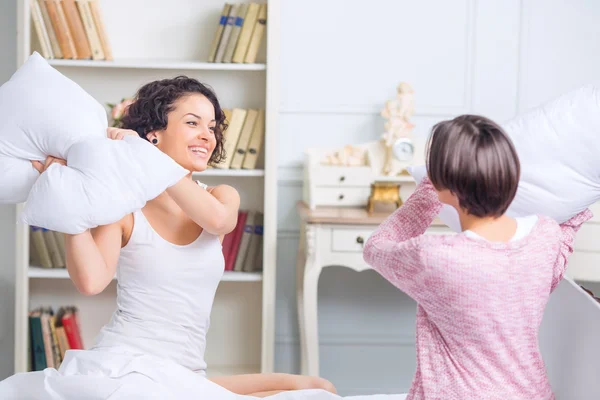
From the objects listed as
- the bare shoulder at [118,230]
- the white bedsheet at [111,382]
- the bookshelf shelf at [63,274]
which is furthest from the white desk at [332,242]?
the white bedsheet at [111,382]

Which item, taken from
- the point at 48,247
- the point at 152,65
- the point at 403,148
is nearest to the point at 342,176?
the point at 403,148

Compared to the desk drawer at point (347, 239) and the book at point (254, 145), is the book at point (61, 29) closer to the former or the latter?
the book at point (254, 145)

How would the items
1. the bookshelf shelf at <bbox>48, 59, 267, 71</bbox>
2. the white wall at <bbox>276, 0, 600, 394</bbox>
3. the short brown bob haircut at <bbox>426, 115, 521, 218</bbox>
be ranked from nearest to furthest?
the short brown bob haircut at <bbox>426, 115, 521, 218</bbox>, the bookshelf shelf at <bbox>48, 59, 267, 71</bbox>, the white wall at <bbox>276, 0, 600, 394</bbox>

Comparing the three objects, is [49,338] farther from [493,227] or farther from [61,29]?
[493,227]

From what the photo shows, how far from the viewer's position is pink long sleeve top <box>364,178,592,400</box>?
3.83 feet

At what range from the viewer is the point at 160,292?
1.53 meters

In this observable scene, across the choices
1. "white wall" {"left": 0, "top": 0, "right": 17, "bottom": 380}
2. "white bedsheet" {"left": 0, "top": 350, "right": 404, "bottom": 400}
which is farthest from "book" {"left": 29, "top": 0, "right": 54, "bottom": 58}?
"white bedsheet" {"left": 0, "top": 350, "right": 404, "bottom": 400}

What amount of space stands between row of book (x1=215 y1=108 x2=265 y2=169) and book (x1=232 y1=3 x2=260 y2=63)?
213 mm

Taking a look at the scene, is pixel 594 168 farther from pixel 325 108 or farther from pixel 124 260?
pixel 325 108

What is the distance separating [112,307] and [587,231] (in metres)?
1.94

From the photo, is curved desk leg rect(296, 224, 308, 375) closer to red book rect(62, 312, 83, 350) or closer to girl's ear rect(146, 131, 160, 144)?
red book rect(62, 312, 83, 350)

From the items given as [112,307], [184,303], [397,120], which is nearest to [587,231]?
[397,120]

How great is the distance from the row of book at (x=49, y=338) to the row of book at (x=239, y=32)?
1.23 metres

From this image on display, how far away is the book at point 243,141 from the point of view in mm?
2912
